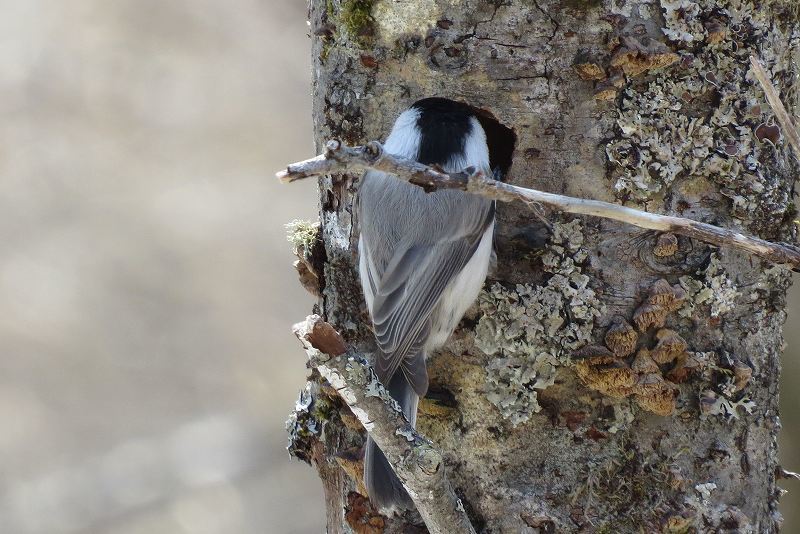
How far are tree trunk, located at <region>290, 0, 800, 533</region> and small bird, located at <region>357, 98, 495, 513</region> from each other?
6 centimetres

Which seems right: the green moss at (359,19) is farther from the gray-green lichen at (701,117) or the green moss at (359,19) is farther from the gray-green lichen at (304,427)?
the gray-green lichen at (304,427)

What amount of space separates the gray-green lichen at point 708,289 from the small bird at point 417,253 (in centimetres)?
39

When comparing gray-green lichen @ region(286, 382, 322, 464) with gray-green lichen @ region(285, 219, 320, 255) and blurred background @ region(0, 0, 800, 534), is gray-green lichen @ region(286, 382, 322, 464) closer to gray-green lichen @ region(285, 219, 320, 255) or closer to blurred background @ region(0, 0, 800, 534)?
gray-green lichen @ region(285, 219, 320, 255)

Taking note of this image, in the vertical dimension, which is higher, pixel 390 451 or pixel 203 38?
pixel 203 38

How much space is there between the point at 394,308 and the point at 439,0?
0.62 m

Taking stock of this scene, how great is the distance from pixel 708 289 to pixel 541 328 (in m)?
0.32

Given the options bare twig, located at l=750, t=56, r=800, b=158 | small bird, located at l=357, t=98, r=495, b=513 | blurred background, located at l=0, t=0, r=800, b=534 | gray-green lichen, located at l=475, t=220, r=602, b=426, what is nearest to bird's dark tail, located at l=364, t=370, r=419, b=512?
small bird, located at l=357, t=98, r=495, b=513

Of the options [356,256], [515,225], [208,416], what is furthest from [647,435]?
[208,416]

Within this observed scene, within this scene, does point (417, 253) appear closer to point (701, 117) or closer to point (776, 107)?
point (701, 117)

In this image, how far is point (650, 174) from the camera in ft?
6.18

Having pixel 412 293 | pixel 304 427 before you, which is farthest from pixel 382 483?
pixel 412 293

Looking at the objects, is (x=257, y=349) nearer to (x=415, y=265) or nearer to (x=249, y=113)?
(x=249, y=113)

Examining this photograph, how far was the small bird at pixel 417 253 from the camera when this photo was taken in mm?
1980

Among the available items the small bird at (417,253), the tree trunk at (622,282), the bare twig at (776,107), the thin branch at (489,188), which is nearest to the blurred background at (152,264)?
the small bird at (417,253)
